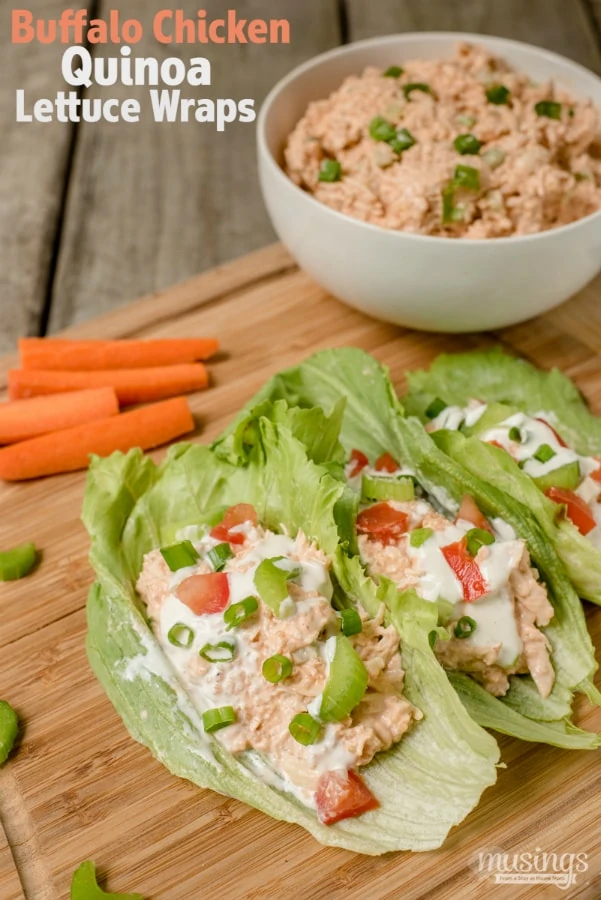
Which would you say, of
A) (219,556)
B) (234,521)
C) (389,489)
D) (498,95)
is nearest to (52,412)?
(234,521)

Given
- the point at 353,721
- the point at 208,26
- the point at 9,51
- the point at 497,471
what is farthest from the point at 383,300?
the point at 9,51

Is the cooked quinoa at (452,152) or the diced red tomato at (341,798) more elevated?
the cooked quinoa at (452,152)

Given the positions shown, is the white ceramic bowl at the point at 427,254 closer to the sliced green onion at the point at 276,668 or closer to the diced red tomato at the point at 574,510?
the diced red tomato at the point at 574,510

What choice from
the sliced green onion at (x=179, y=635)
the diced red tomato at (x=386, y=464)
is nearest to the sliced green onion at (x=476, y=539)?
the diced red tomato at (x=386, y=464)

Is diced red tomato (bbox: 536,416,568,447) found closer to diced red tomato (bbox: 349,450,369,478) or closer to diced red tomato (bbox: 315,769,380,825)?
diced red tomato (bbox: 349,450,369,478)

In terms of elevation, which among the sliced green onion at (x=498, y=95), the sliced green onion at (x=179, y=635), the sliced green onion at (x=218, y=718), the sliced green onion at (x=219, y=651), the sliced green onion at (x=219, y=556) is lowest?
the sliced green onion at (x=218, y=718)

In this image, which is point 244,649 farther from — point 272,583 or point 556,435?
point 556,435
